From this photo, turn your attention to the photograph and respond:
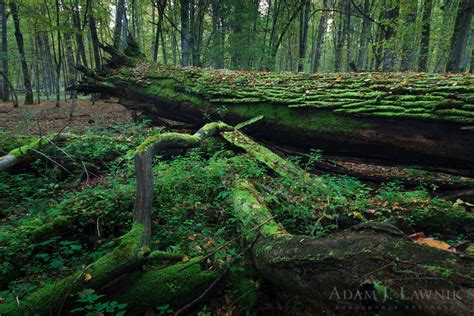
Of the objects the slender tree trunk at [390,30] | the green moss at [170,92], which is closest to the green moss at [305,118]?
the green moss at [170,92]

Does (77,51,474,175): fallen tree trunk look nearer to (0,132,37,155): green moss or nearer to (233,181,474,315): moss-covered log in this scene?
(0,132,37,155): green moss

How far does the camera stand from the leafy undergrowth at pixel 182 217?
9.16 feet

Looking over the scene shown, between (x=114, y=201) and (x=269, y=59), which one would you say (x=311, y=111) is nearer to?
(x=114, y=201)

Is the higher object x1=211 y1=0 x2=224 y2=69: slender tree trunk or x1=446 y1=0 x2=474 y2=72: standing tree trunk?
x1=211 y1=0 x2=224 y2=69: slender tree trunk

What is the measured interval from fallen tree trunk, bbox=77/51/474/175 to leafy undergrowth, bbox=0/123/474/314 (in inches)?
34.8

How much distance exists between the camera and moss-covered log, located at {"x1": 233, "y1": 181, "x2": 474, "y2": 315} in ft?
4.70

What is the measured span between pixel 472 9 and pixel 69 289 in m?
10.6

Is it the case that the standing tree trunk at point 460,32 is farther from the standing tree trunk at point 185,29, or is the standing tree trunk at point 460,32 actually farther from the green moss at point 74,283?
the standing tree trunk at point 185,29

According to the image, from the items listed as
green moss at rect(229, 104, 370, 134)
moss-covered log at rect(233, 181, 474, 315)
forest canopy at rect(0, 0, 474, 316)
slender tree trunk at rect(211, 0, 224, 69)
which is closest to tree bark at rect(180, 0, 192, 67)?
slender tree trunk at rect(211, 0, 224, 69)

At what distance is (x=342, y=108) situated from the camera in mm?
4957

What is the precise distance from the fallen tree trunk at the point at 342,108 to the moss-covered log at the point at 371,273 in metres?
3.24

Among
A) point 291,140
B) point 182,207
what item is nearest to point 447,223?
point 291,140

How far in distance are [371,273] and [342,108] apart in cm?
385

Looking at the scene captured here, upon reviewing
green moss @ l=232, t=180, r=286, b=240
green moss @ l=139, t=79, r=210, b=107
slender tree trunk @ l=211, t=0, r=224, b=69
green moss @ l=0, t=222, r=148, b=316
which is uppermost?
slender tree trunk @ l=211, t=0, r=224, b=69
